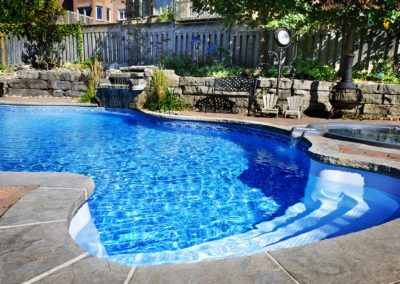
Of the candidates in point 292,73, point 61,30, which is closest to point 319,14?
point 292,73

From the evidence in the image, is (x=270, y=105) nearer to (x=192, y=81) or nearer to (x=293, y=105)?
(x=293, y=105)

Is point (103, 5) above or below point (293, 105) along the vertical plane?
above

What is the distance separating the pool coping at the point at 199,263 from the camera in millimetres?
1404

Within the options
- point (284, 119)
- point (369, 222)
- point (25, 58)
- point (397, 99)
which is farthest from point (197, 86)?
point (25, 58)

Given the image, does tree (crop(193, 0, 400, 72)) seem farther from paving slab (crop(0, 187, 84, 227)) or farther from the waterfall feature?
paving slab (crop(0, 187, 84, 227))

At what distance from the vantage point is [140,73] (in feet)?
30.9

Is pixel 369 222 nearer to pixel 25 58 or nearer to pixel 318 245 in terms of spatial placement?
pixel 318 245

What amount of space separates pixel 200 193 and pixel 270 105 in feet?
15.8

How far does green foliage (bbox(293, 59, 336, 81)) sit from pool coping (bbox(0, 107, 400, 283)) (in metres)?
6.96

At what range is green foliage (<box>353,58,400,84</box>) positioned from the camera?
8.16 meters

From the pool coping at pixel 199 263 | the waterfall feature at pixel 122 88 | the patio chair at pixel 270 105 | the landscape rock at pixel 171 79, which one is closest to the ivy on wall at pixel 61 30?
the waterfall feature at pixel 122 88

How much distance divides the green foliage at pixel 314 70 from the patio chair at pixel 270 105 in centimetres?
126

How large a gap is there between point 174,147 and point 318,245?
4.24 m

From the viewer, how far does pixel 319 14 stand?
8.46 m
